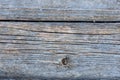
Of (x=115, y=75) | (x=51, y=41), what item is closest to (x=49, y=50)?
(x=51, y=41)

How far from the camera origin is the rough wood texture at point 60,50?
1.03 metres

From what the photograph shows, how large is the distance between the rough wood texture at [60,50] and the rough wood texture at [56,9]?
2cm

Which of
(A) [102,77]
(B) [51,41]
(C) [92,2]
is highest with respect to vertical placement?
(C) [92,2]

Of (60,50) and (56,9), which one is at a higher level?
(56,9)

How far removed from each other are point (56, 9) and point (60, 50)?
154mm

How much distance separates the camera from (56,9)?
103 centimetres

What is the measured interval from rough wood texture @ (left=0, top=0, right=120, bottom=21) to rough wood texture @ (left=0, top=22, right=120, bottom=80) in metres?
0.02

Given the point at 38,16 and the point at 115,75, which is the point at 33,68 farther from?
the point at 115,75

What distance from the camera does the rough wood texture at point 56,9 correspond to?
Result: 1.02 metres

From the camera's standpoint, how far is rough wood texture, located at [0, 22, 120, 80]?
40.6 inches

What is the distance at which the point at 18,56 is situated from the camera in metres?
1.05

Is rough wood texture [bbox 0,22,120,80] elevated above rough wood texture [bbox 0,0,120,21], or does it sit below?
below

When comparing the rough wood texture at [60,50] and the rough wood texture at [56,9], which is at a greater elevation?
the rough wood texture at [56,9]

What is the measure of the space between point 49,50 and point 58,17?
0.42ft
